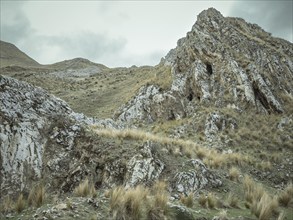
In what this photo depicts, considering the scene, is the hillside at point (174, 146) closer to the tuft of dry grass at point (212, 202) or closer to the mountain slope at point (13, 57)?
the tuft of dry grass at point (212, 202)

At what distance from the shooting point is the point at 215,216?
841 cm

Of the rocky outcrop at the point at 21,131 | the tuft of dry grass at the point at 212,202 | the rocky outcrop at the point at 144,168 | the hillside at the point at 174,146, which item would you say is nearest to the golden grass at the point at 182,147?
the hillside at the point at 174,146

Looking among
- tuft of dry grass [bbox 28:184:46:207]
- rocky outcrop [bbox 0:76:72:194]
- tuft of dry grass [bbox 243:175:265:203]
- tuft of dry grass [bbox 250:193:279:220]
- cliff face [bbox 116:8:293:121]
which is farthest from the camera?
cliff face [bbox 116:8:293:121]

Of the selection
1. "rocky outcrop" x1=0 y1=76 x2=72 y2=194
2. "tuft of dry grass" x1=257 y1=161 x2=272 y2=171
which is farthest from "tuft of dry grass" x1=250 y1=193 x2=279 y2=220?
"tuft of dry grass" x1=257 y1=161 x2=272 y2=171

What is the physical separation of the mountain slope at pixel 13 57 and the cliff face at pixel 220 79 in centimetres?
8056

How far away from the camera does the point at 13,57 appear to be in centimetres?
11581

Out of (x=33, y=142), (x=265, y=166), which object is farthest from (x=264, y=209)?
(x=265, y=166)

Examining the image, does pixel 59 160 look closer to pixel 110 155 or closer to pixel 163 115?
pixel 110 155

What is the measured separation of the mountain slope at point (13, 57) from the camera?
106m

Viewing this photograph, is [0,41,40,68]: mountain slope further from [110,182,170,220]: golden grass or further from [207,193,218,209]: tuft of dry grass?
[110,182,170,220]: golden grass

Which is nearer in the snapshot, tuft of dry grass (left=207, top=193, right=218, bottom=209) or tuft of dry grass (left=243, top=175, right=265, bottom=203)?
tuft of dry grass (left=207, top=193, right=218, bottom=209)

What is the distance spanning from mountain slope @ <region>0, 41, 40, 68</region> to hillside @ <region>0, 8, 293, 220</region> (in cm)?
8281

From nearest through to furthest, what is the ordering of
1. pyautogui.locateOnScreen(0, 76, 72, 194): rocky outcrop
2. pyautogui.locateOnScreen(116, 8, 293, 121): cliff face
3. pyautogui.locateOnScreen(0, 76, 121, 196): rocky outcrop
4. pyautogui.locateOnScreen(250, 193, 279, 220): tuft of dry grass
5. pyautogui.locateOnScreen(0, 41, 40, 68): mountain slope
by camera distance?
pyautogui.locateOnScreen(250, 193, 279, 220): tuft of dry grass < pyautogui.locateOnScreen(0, 76, 72, 194): rocky outcrop < pyautogui.locateOnScreen(0, 76, 121, 196): rocky outcrop < pyautogui.locateOnScreen(116, 8, 293, 121): cliff face < pyautogui.locateOnScreen(0, 41, 40, 68): mountain slope

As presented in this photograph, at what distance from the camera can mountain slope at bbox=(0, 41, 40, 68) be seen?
10638 centimetres
